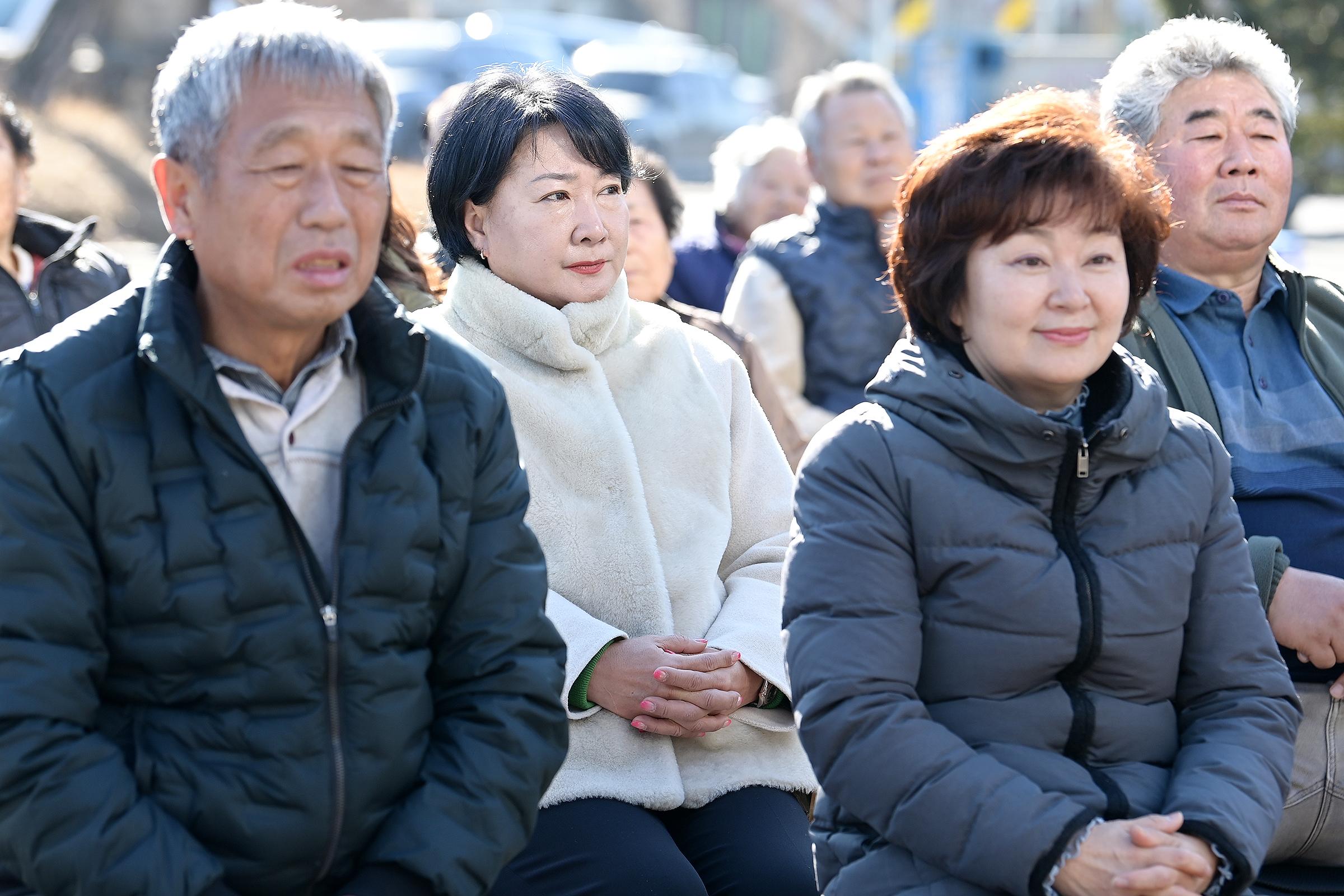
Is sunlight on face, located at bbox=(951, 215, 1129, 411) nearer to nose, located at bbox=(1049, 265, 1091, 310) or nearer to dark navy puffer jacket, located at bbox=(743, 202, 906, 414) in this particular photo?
nose, located at bbox=(1049, 265, 1091, 310)

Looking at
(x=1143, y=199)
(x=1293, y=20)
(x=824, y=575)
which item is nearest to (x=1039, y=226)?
(x=1143, y=199)

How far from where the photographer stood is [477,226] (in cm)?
292

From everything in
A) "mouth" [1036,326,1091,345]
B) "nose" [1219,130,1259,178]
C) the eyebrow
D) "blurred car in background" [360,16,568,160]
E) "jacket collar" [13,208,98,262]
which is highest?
the eyebrow

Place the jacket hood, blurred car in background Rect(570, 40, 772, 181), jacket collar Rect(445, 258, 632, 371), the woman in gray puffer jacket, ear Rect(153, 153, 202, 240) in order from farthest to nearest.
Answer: blurred car in background Rect(570, 40, 772, 181), jacket collar Rect(445, 258, 632, 371), the jacket hood, the woman in gray puffer jacket, ear Rect(153, 153, 202, 240)

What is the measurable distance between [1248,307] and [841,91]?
2486 mm

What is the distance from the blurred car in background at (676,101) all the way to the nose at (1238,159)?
17.8 metres

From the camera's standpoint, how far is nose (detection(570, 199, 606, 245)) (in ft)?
9.30

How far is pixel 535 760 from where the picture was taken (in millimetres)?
2088

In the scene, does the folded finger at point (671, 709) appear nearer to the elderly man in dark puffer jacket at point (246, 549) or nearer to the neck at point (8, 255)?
the elderly man in dark puffer jacket at point (246, 549)

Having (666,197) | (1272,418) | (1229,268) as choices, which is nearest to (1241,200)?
(1229,268)

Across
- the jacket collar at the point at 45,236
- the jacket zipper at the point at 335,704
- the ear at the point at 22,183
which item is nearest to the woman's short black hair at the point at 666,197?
the jacket collar at the point at 45,236

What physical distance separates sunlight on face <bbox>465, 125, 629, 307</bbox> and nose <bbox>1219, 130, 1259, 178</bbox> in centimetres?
128

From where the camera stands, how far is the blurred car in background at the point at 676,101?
2141 centimetres

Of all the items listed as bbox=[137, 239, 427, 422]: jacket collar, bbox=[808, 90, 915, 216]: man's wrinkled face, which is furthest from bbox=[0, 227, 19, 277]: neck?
bbox=[137, 239, 427, 422]: jacket collar
